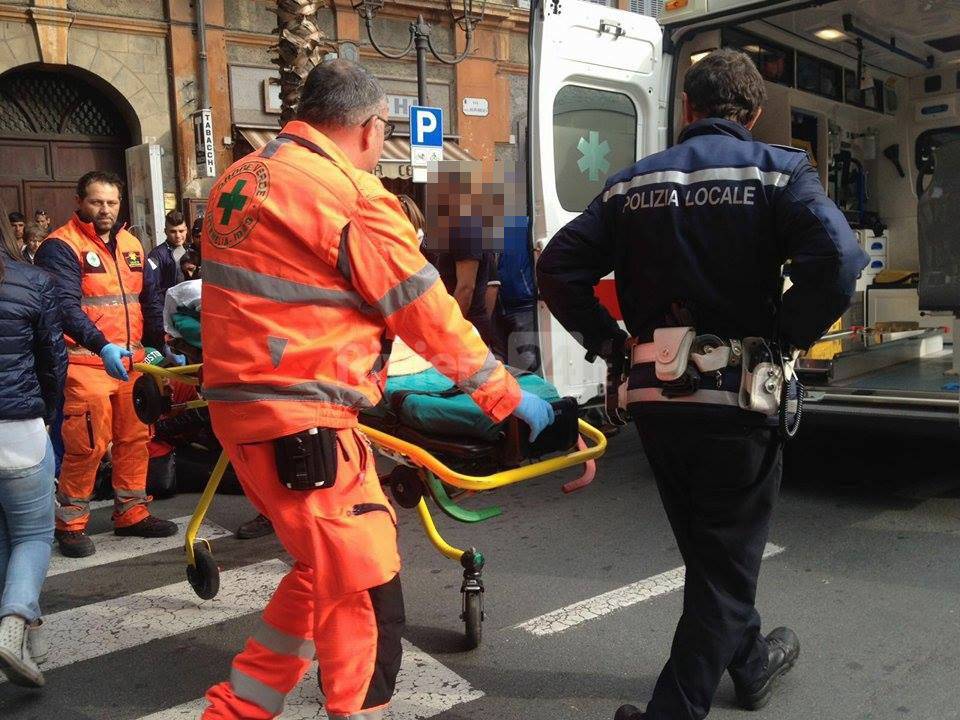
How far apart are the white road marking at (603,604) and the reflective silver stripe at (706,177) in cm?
177

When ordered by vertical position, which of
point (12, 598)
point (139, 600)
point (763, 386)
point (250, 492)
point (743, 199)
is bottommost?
point (139, 600)

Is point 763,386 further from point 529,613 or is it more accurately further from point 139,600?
point 139,600

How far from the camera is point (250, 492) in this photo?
7.77ft

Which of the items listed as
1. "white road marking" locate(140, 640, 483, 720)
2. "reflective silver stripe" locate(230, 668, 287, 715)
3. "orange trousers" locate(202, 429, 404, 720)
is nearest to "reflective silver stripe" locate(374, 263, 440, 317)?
"orange trousers" locate(202, 429, 404, 720)

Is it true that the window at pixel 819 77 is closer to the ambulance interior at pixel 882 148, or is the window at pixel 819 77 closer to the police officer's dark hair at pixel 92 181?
the ambulance interior at pixel 882 148

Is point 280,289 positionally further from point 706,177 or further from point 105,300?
point 105,300

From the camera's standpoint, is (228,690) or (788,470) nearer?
(228,690)

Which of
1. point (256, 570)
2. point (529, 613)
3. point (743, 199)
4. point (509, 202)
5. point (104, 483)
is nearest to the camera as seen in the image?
point (743, 199)

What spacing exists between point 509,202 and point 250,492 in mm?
2666

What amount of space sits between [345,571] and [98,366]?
3.17 meters

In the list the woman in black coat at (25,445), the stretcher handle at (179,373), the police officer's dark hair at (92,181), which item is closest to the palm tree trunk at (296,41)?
the police officer's dark hair at (92,181)

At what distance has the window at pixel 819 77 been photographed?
771cm

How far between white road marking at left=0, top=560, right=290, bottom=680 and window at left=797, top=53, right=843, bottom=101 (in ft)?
19.9

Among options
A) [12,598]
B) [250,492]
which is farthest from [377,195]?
[12,598]
